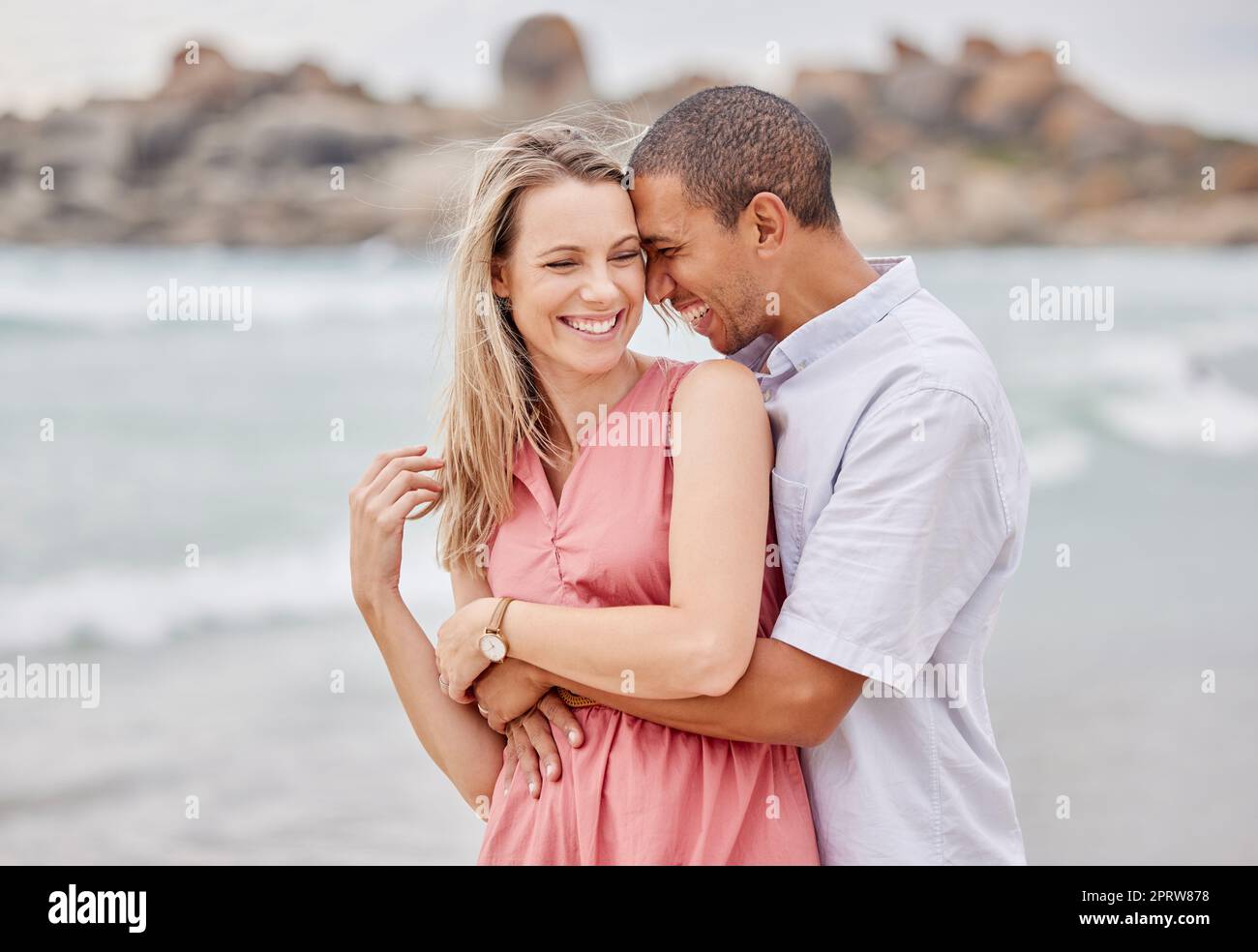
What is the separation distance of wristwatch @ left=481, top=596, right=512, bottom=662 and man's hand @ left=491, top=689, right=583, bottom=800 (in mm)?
133

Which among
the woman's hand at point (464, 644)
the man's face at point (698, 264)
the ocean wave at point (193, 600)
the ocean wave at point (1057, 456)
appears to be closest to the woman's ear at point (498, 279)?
the man's face at point (698, 264)

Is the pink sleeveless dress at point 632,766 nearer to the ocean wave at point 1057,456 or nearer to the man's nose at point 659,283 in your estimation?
the man's nose at point 659,283

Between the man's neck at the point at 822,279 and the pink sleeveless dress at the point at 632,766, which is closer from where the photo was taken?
the pink sleeveless dress at the point at 632,766

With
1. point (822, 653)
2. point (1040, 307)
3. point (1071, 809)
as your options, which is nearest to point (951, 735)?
point (822, 653)

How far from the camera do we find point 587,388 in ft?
7.20

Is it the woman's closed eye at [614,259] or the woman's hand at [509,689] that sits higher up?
the woman's closed eye at [614,259]

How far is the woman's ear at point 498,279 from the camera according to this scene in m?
2.20

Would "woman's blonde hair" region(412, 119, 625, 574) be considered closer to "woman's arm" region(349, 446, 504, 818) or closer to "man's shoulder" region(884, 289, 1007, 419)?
"woman's arm" region(349, 446, 504, 818)

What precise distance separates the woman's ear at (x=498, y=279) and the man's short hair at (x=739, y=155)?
11.5 inches

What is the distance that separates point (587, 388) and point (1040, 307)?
48.4 feet

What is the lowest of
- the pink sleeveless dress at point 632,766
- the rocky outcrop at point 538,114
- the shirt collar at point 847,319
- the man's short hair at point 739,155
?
the pink sleeveless dress at point 632,766

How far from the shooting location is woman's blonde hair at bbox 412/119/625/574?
214 centimetres

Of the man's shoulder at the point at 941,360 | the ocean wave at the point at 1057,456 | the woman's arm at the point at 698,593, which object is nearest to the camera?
the woman's arm at the point at 698,593

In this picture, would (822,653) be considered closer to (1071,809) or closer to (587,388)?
(587,388)
